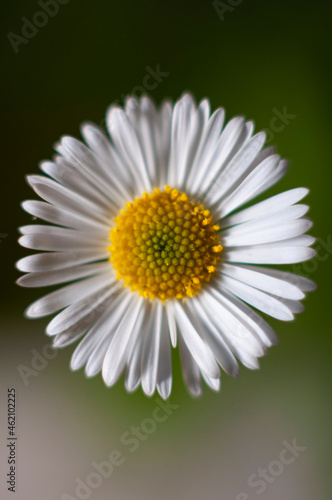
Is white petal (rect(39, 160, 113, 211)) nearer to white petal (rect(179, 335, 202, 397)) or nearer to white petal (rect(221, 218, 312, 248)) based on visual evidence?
white petal (rect(221, 218, 312, 248))

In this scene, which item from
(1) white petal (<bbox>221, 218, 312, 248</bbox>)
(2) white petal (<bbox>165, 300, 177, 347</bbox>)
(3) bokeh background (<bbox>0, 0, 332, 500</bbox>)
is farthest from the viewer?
(3) bokeh background (<bbox>0, 0, 332, 500</bbox>)

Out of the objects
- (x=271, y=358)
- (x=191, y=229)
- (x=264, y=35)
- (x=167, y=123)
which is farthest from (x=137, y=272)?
(x=264, y=35)

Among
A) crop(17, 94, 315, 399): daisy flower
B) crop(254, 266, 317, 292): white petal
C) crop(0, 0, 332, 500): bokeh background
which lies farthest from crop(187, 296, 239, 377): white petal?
crop(0, 0, 332, 500): bokeh background

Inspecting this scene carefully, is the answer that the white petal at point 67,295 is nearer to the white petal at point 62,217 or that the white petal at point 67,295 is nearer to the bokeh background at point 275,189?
the white petal at point 62,217

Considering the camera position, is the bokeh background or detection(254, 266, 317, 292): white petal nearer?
detection(254, 266, 317, 292): white petal

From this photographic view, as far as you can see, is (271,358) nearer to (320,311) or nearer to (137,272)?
(320,311)

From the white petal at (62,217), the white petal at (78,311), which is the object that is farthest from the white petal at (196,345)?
the white petal at (62,217)

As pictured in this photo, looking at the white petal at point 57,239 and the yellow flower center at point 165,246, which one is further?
the yellow flower center at point 165,246

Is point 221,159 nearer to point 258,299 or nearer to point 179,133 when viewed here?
point 179,133
